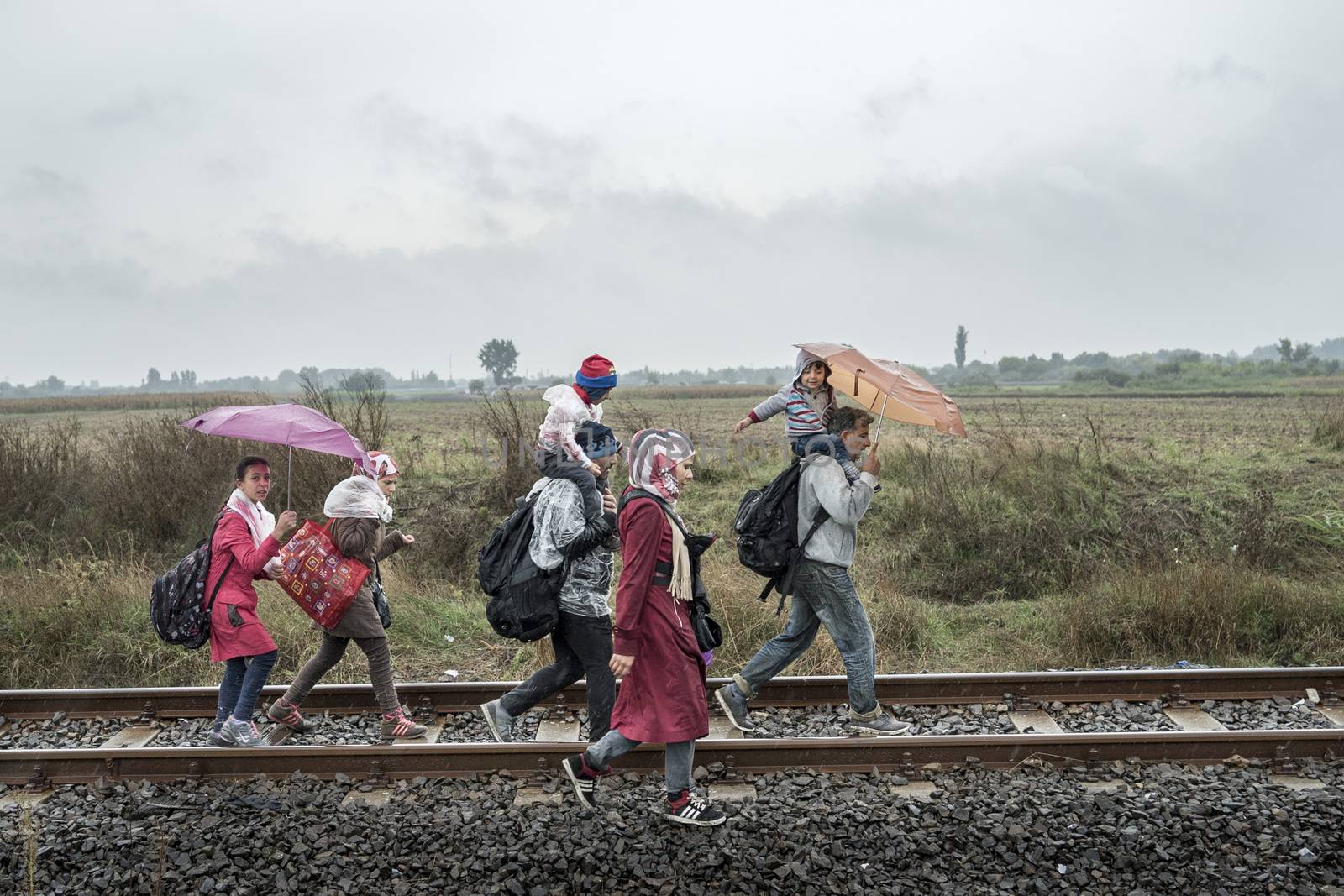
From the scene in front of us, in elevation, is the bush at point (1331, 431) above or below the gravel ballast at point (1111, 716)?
above

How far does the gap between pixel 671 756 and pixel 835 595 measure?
4.69ft

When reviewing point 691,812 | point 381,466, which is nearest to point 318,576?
point 381,466

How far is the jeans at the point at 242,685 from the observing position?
233 inches

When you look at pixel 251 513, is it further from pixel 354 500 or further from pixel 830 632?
pixel 830 632

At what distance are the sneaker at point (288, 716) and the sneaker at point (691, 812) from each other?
264 centimetres

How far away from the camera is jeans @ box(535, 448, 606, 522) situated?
17.0 feet

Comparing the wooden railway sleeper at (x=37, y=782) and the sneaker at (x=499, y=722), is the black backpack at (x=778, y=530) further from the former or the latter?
the wooden railway sleeper at (x=37, y=782)

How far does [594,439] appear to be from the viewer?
17.4 feet

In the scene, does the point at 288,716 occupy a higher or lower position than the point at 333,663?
lower

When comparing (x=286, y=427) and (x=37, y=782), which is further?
(x=286, y=427)

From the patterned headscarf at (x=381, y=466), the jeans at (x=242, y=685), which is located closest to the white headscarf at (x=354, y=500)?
the patterned headscarf at (x=381, y=466)

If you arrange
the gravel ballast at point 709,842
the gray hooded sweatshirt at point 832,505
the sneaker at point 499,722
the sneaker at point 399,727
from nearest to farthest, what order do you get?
the gravel ballast at point 709,842, the gray hooded sweatshirt at point 832,505, the sneaker at point 499,722, the sneaker at point 399,727

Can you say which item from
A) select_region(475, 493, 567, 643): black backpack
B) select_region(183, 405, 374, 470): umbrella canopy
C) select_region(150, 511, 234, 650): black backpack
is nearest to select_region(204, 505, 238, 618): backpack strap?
select_region(150, 511, 234, 650): black backpack

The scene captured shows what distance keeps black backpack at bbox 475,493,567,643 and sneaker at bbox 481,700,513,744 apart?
0.72m
